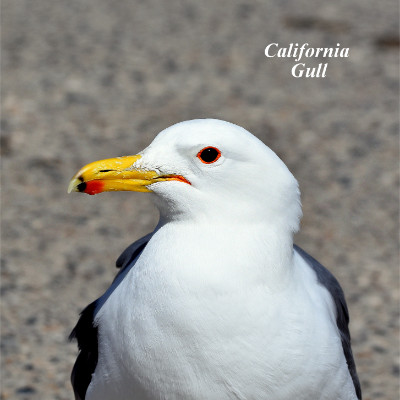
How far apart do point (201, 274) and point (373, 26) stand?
28.9 ft

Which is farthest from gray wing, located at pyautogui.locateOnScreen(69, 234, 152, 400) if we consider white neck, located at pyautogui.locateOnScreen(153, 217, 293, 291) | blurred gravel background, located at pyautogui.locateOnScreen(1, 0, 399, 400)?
blurred gravel background, located at pyautogui.locateOnScreen(1, 0, 399, 400)

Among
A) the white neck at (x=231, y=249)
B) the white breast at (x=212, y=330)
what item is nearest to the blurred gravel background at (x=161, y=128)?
the white breast at (x=212, y=330)

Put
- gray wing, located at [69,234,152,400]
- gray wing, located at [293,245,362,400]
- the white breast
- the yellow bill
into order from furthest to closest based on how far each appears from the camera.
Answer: gray wing, located at [293,245,362,400] < gray wing, located at [69,234,152,400] < the yellow bill < the white breast

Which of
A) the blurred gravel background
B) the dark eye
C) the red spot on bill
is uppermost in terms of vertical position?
the dark eye

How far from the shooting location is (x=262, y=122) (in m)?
9.02

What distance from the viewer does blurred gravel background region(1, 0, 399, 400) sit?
6.23m

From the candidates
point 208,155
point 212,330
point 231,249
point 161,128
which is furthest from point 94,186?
point 161,128

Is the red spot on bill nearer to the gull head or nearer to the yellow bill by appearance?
the yellow bill

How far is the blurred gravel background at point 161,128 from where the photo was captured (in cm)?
623

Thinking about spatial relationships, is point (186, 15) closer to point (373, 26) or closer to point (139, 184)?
point (373, 26)

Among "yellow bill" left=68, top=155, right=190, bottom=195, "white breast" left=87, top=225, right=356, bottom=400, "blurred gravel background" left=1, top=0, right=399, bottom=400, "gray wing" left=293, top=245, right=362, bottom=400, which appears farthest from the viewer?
"blurred gravel background" left=1, top=0, right=399, bottom=400

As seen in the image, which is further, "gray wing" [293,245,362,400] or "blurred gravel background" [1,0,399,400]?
"blurred gravel background" [1,0,399,400]

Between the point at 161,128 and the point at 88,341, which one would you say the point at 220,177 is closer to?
the point at 88,341

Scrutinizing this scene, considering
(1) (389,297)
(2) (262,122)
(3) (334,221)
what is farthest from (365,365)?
(2) (262,122)
